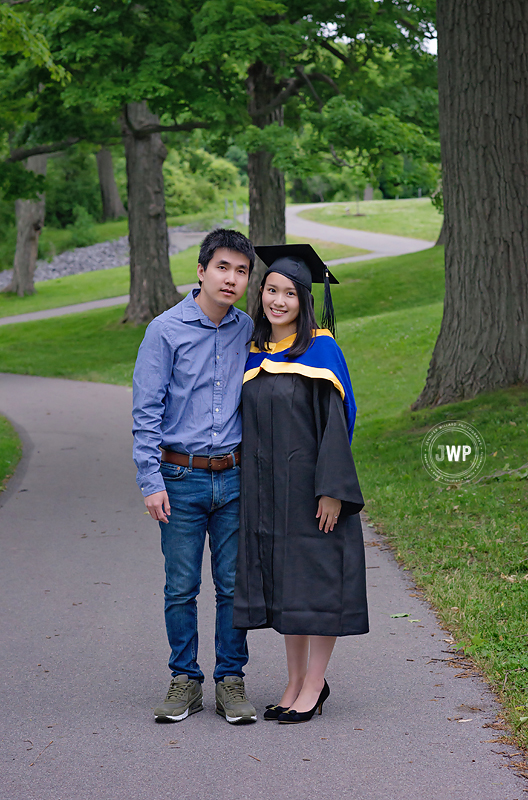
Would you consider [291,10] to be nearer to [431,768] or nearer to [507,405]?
[507,405]

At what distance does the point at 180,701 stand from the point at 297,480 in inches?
43.6

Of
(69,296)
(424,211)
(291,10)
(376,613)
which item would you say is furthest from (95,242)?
(376,613)

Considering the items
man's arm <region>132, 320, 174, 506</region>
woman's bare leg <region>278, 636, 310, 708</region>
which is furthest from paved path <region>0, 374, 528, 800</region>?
man's arm <region>132, 320, 174, 506</region>

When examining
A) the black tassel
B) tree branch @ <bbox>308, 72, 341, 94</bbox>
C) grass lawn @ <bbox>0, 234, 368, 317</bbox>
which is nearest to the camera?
the black tassel

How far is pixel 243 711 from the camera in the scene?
12.5 feet

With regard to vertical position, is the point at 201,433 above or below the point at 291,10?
below

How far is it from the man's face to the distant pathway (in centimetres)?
2573

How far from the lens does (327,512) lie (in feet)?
11.9

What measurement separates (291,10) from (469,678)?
16340 mm

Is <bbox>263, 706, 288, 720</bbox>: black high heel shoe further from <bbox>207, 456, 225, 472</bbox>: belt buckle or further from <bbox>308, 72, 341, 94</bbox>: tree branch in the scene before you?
<bbox>308, 72, 341, 94</bbox>: tree branch

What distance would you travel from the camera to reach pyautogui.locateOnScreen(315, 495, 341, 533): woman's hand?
3613 mm

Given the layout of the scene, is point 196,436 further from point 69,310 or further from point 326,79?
point 69,310

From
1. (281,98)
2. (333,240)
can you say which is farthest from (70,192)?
(281,98)

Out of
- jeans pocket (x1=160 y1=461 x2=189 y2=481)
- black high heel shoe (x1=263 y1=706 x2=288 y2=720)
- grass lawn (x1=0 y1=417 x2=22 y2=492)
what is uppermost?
jeans pocket (x1=160 y1=461 x2=189 y2=481)
